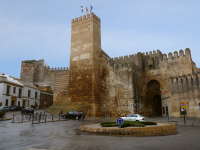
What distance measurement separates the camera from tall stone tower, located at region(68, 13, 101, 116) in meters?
24.9

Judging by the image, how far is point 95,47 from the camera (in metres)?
25.8

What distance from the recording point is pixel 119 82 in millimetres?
24641

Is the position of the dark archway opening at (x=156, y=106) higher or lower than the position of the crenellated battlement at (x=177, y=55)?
lower

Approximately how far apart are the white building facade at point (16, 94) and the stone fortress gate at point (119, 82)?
10.0 metres

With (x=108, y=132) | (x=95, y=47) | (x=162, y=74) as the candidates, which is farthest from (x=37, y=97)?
(x=108, y=132)

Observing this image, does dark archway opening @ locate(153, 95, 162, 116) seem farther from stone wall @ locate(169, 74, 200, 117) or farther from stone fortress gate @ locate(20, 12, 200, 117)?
stone wall @ locate(169, 74, 200, 117)

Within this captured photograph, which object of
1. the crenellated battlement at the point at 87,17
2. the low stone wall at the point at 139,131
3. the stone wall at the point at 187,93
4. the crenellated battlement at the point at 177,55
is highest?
the crenellated battlement at the point at 87,17

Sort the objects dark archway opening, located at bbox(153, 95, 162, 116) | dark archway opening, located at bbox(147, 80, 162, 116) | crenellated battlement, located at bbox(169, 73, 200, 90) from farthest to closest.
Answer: dark archway opening, located at bbox(153, 95, 162, 116), dark archway opening, located at bbox(147, 80, 162, 116), crenellated battlement, located at bbox(169, 73, 200, 90)

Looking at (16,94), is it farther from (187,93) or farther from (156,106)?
(187,93)

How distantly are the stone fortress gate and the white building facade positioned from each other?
1002 cm

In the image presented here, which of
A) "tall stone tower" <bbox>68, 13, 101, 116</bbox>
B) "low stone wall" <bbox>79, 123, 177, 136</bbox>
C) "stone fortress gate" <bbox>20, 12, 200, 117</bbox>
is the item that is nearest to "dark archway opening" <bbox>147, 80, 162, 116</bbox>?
"stone fortress gate" <bbox>20, 12, 200, 117</bbox>

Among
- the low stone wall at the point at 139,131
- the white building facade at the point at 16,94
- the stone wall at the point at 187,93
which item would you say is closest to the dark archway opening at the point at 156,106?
the stone wall at the point at 187,93

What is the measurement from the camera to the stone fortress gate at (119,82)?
2316cm

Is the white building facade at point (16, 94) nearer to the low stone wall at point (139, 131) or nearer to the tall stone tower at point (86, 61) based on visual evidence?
the tall stone tower at point (86, 61)
